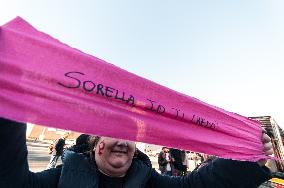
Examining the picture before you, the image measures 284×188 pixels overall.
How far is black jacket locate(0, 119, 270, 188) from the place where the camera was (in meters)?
1.41

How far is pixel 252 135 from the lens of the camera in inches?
99.3

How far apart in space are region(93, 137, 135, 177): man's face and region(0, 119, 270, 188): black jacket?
0.07 m

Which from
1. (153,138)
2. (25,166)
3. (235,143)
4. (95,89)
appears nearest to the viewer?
(25,166)

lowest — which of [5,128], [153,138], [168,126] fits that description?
[5,128]

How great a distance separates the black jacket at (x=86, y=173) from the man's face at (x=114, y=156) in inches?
2.7

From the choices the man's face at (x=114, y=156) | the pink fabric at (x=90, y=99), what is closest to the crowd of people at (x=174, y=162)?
the pink fabric at (x=90, y=99)

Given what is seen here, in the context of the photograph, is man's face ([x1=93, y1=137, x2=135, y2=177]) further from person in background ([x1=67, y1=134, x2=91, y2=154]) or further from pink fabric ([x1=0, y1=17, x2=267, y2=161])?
pink fabric ([x1=0, y1=17, x2=267, y2=161])

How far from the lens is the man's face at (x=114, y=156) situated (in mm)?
2029

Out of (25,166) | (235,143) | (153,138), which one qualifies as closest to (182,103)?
(153,138)

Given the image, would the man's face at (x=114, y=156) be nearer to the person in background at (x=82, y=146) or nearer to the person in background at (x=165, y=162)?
the person in background at (x=82, y=146)

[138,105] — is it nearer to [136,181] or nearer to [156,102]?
[156,102]

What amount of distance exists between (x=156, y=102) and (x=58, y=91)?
0.74 m

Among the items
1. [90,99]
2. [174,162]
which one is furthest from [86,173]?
[174,162]

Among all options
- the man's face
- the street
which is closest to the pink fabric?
the man's face
